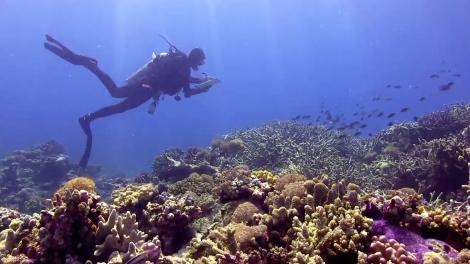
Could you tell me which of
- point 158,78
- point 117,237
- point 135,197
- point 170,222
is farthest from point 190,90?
point 117,237

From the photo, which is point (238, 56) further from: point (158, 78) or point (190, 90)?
point (158, 78)

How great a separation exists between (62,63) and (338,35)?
407ft

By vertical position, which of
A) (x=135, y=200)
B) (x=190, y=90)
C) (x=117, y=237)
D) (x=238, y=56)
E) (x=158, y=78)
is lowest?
(x=117, y=237)

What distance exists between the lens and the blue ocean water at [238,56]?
138 metres

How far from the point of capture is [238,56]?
184625 mm

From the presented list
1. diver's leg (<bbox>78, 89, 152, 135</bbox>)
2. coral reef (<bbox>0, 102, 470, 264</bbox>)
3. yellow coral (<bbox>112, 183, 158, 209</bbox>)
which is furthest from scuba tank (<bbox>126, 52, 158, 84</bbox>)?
yellow coral (<bbox>112, 183, 158, 209</bbox>)

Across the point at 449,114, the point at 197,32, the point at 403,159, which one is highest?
the point at 197,32

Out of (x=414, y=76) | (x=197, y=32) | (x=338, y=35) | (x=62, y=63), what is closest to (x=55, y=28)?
(x=62, y=63)

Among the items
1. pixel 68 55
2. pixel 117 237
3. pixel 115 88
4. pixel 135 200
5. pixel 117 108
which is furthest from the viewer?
pixel 117 108

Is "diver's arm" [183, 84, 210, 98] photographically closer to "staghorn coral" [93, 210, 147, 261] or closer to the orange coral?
the orange coral

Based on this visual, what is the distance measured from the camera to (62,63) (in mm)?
182500

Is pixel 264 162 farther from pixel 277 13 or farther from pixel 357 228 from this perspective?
pixel 277 13

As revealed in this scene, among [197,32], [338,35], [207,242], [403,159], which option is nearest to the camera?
[207,242]

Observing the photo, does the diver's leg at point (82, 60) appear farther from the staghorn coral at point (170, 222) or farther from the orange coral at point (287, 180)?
the orange coral at point (287, 180)
